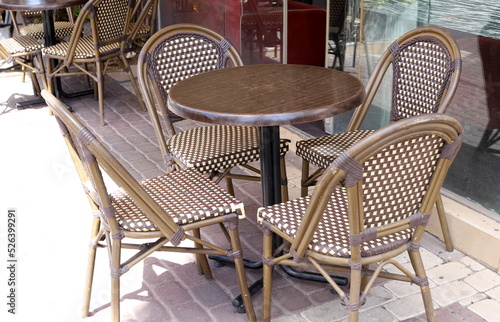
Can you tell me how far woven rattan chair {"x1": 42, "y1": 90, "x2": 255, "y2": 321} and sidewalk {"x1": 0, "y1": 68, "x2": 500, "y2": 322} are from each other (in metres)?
0.23

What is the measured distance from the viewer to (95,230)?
2.81 meters

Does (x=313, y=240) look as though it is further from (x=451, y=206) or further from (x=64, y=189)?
(x=64, y=189)

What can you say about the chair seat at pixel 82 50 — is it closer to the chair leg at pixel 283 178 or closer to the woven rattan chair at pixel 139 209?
the chair leg at pixel 283 178

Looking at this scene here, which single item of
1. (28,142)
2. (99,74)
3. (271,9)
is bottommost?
(28,142)

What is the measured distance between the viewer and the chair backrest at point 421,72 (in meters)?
2.89

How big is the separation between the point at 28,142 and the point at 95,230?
2.43m

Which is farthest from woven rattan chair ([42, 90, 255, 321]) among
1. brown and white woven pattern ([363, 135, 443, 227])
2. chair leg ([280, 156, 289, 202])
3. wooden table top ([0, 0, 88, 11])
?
wooden table top ([0, 0, 88, 11])

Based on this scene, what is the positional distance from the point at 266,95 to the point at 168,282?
3.43 ft

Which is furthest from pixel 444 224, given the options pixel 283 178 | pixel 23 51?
pixel 23 51

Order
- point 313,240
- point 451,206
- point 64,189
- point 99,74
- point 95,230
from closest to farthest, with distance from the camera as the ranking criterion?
point 313,240
point 95,230
point 451,206
point 64,189
point 99,74

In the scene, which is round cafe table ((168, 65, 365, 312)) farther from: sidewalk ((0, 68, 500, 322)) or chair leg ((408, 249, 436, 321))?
chair leg ((408, 249, 436, 321))

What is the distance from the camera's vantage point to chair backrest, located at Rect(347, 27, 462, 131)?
2893mm

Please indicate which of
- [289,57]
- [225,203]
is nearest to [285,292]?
[225,203]

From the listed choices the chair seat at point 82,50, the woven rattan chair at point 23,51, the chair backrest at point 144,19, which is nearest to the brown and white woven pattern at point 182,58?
the chair backrest at point 144,19
